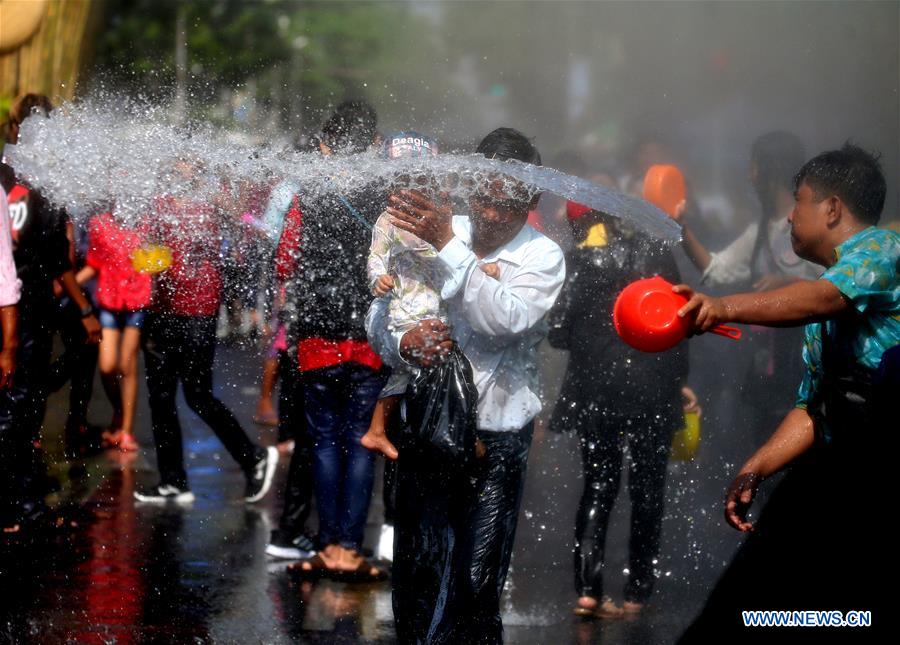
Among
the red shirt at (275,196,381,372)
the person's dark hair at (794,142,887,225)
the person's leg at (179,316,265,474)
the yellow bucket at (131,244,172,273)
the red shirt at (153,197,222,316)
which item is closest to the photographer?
the person's dark hair at (794,142,887,225)

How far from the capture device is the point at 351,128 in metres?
4.92

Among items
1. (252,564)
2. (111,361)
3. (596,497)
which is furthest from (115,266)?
(596,497)

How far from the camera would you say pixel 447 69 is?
65.9ft

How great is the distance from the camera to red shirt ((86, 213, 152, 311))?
6.15 metres

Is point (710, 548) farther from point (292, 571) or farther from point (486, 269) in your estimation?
point (486, 269)

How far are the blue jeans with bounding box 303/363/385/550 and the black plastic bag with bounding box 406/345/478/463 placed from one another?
5.32 ft

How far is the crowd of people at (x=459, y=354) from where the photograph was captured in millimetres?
3146

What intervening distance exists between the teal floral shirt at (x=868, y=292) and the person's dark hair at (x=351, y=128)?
2367mm

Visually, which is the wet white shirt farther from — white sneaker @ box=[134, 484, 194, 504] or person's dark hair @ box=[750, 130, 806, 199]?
white sneaker @ box=[134, 484, 194, 504]

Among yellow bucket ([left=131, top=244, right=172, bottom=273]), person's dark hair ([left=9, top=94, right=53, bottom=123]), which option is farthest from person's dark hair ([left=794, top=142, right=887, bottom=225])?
person's dark hair ([left=9, top=94, right=53, bottom=123])

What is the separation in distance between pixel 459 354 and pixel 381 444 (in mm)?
481

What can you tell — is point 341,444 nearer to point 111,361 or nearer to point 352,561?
point 352,561

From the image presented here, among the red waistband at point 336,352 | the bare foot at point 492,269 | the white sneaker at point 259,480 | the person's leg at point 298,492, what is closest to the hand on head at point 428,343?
the bare foot at point 492,269

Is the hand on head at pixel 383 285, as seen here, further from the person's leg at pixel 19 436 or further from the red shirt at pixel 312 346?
the person's leg at pixel 19 436
